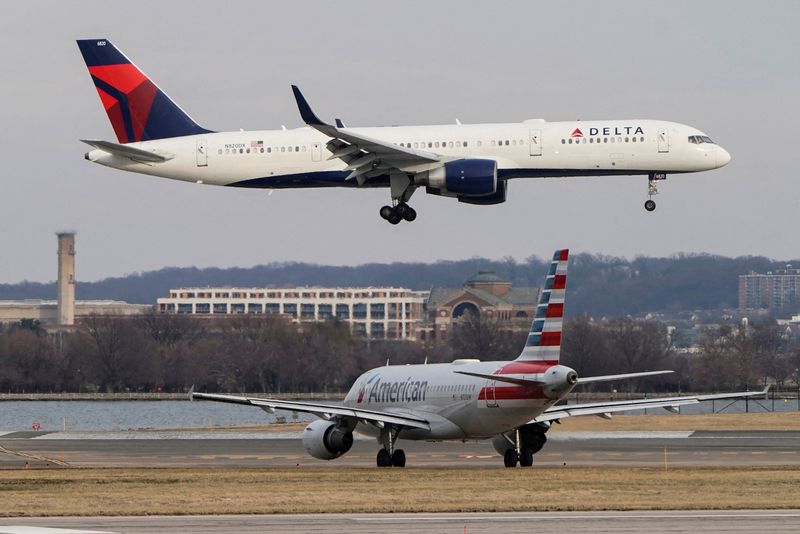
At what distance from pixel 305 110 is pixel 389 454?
11.6m

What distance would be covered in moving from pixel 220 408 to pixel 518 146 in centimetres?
12454

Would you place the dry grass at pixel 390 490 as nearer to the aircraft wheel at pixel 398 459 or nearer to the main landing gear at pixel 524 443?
the main landing gear at pixel 524 443

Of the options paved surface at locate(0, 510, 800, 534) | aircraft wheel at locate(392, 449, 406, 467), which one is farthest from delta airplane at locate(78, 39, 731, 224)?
paved surface at locate(0, 510, 800, 534)

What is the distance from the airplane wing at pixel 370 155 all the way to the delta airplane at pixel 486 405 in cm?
575

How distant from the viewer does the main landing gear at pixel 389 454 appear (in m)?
54.1

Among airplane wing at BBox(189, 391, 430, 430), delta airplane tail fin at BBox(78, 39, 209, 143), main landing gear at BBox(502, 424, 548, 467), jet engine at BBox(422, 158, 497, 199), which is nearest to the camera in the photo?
airplane wing at BBox(189, 391, 430, 430)

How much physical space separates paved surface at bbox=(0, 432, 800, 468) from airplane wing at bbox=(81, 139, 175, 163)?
433 inches

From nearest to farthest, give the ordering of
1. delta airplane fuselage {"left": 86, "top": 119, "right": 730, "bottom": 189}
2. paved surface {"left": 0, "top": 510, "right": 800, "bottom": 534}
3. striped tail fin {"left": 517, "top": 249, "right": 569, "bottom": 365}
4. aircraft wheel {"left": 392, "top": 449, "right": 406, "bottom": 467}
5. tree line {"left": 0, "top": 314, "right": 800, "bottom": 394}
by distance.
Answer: paved surface {"left": 0, "top": 510, "right": 800, "bottom": 534}
striped tail fin {"left": 517, "top": 249, "right": 569, "bottom": 365}
aircraft wheel {"left": 392, "top": 449, "right": 406, "bottom": 467}
delta airplane fuselage {"left": 86, "top": 119, "right": 730, "bottom": 189}
tree line {"left": 0, "top": 314, "right": 800, "bottom": 394}

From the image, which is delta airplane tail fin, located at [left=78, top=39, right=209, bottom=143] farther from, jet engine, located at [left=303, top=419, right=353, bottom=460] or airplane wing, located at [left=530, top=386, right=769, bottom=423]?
airplane wing, located at [left=530, top=386, right=769, bottom=423]

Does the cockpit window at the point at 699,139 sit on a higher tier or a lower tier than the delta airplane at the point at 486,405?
higher

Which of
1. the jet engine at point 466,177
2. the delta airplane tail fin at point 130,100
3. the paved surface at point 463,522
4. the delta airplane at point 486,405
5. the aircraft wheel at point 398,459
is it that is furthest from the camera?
the delta airplane tail fin at point 130,100

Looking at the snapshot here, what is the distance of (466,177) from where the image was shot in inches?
2226

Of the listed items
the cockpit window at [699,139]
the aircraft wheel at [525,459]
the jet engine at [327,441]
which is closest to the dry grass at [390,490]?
the aircraft wheel at [525,459]

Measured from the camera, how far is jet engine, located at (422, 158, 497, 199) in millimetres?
56531
